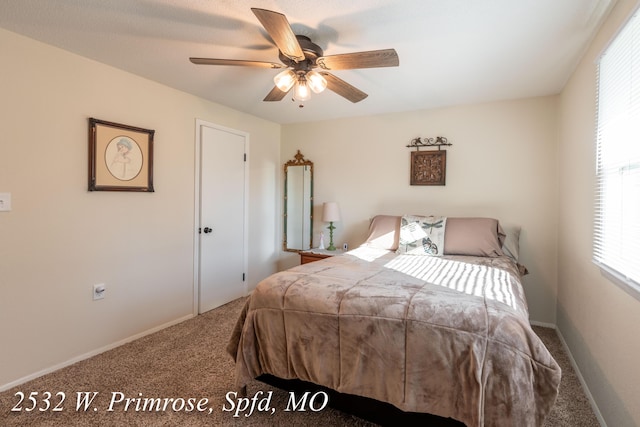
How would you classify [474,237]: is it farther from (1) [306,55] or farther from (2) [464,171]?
(1) [306,55]

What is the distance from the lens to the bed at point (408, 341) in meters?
1.23

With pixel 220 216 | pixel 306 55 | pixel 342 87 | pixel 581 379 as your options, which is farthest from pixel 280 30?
pixel 581 379

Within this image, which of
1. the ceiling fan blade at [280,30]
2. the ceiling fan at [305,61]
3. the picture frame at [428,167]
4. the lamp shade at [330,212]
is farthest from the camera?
the lamp shade at [330,212]

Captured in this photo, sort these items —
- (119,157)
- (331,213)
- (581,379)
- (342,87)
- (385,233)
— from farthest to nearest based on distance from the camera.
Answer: (331,213) < (385,233) < (119,157) < (342,87) < (581,379)

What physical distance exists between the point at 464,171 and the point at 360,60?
203 centimetres

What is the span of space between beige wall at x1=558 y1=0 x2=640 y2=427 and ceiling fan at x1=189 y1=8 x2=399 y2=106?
1201 mm

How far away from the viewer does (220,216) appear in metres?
3.46

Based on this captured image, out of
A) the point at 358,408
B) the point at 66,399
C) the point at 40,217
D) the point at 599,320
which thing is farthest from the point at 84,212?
the point at 599,320

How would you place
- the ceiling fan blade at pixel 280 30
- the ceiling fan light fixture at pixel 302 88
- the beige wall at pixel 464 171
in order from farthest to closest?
the beige wall at pixel 464 171 < the ceiling fan light fixture at pixel 302 88 < the ceiling fan blade at pixel 280 30

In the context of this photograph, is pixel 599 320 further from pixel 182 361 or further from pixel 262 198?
pixel 262 198

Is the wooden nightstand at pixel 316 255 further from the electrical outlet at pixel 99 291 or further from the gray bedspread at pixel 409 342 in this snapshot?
the electrical outlet at pixel 99 291

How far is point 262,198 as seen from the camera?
13.3 feet

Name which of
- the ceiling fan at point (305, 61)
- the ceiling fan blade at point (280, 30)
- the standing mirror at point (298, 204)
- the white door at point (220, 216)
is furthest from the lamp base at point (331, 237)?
the ceiling fan blade at point (280, 30)

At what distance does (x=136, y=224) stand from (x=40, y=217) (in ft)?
2.17
